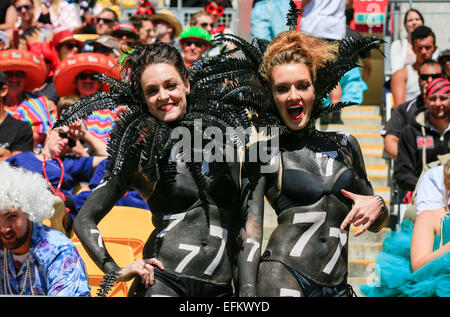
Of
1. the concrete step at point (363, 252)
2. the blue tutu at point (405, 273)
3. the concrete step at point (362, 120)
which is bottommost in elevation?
the concrete step at point (363, 252)

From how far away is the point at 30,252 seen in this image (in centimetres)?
494

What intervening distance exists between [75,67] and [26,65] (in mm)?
817

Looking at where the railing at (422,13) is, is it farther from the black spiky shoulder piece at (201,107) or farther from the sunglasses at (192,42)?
the black spiky shoulder piece at (201,107)

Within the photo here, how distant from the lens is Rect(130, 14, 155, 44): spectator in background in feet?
33.2

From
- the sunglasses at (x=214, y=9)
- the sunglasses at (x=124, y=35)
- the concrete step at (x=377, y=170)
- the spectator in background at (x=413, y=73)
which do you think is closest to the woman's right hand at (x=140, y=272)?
the concrete step at (x=377, y=170)

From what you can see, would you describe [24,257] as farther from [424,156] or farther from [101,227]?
[424,156]

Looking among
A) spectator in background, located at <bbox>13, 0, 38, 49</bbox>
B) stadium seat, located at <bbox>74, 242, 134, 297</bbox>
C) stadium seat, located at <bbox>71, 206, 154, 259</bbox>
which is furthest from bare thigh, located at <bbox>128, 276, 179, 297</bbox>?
spectator in background, located at <bbox>13, 0, 38, 49</bbox>

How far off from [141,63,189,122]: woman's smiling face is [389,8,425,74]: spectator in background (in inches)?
237

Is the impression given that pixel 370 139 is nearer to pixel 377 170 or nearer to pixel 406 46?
pixel 377 170

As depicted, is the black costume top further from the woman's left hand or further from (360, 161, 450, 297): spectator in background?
(360, 161, 450, 297): spectator in background

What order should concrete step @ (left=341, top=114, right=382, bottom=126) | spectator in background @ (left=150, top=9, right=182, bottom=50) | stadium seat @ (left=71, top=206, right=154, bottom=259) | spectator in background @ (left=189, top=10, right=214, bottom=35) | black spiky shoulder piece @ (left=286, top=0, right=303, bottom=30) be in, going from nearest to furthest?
1. black spiky shoulder piece @ (left=286, top=0, right=303, bottom=30)
2. stadium seat @ (left=71, top=206, right=154, bottom=259)
3. concrete step @ (left=341, top=114, right=382, bottom=126)
4. spectator in background @ (left=189, top=10, right=214, bottom=35)
5. spectator in background @ (left=150, top=9, right=182, bottom=50)

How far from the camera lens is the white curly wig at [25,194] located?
4857mm
